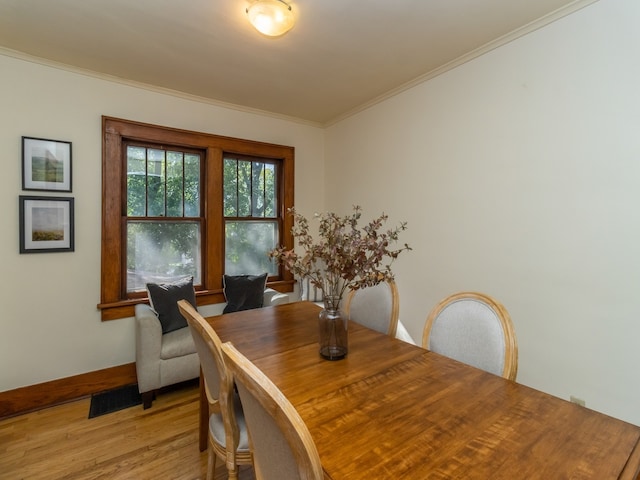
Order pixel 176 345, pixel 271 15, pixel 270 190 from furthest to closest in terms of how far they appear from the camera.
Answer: pixel 270 190 < pixel 176 345 < pixel 271 15

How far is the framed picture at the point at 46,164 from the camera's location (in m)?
2.36

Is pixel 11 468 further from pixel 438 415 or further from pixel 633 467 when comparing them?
pixel 633 467

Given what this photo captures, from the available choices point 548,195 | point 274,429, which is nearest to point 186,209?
point 274,429

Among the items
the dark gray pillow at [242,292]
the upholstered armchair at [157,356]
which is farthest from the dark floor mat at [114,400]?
the dark gray pillow at [242,292]

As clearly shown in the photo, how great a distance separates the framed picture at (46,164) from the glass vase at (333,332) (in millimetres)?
2447

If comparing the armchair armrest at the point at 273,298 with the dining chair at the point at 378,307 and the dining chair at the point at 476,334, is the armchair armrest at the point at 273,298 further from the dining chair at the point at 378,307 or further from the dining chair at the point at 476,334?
the dining chair at the point at 476,334

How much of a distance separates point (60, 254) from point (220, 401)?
85.6 inches

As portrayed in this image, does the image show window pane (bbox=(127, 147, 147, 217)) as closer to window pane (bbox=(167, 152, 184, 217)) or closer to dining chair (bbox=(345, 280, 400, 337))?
window pane (bbox=(167, 152, 184, 217))

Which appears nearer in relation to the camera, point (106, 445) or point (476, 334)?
point (476, 334)

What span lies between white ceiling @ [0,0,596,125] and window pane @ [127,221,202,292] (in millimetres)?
1306

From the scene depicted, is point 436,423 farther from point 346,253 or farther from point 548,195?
point 548,195

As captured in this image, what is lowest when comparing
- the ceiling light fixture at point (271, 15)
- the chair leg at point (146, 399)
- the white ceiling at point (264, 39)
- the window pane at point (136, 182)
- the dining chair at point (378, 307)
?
the chair leg at point (146, 399)

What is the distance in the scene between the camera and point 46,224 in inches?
95.9

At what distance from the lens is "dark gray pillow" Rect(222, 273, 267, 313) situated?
310cm
